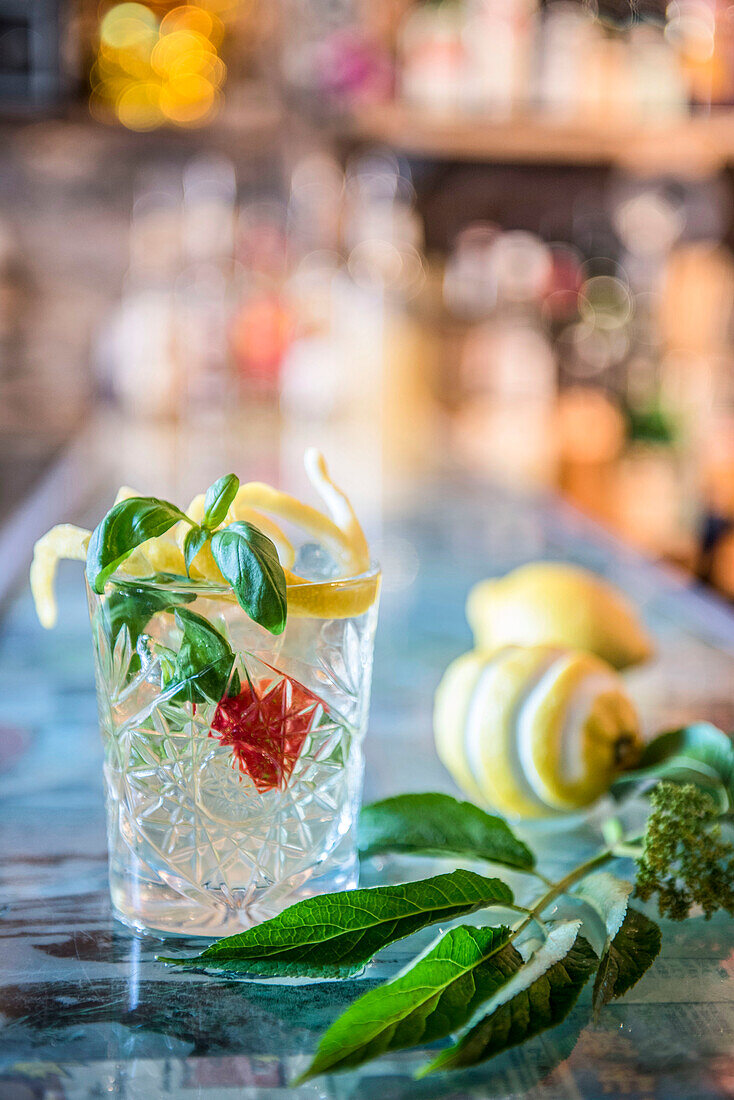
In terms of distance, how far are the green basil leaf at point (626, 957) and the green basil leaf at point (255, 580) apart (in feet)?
0.42

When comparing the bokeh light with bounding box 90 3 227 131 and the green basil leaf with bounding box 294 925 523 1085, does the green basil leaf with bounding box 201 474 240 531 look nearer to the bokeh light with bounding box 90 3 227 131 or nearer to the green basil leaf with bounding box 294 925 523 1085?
the green basil leaf with bounding box 294 925 523 1085

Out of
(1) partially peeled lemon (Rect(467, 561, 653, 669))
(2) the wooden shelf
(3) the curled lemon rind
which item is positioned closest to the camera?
(3) the curled lemon rind

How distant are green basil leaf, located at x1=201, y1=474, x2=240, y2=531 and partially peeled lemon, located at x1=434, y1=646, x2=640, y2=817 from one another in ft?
0.50

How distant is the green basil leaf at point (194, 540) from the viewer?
323 millimetres

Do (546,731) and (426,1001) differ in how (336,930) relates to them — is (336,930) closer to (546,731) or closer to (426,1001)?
(426,1001)

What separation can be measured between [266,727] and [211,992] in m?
0.07

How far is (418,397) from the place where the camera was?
203 centimetres

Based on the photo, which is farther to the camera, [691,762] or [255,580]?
[691,762]

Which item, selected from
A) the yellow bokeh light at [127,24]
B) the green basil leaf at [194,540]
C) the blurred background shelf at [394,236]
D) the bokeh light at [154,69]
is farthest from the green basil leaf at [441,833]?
the yellow bokeh light at [127,24]

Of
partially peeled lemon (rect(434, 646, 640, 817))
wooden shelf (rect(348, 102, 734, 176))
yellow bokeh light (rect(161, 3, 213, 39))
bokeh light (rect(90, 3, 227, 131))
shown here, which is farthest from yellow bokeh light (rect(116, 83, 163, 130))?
partially peeled lemon (rect(434, 646, 640, 817))

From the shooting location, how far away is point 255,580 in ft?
0.99

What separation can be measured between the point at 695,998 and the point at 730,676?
39 centimetres

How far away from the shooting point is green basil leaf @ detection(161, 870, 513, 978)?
295mm

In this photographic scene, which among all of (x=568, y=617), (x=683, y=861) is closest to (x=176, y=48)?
(x=568, y=617)
